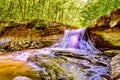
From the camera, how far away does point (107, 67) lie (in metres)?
6.86

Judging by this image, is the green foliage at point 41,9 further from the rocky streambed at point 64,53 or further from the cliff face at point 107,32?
the cliff face at point 107,32

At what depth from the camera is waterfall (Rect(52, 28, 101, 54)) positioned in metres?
12.2

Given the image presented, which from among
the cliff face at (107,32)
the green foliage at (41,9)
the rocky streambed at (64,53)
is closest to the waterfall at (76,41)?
the rocky streambed at (64,53)

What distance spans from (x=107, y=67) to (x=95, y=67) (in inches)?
16.0

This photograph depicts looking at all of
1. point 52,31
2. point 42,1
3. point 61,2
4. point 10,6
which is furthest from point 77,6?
point 52,31

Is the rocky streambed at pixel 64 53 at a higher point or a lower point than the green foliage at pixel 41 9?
lower

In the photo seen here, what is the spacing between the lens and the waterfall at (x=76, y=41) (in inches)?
480

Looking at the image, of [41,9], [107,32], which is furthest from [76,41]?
[41,9]

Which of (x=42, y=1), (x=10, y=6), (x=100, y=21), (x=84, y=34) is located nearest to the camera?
(x=100, y=21)

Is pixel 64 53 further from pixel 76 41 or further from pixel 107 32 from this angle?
pixel 76 41

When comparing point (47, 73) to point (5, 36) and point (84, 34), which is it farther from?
point (5, 36)

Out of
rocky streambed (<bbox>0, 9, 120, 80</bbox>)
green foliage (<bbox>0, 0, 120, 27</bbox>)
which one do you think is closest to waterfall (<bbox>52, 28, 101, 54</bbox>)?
rocky streambed (<bbox>0, 9, 120, 80</bbox>)

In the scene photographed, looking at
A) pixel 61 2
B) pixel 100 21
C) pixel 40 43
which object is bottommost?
pixel 40 43

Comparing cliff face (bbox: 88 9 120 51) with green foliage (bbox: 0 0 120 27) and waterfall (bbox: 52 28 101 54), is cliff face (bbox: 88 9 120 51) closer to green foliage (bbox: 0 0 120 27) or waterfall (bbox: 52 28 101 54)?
waterfall (bbox: 52 28 101 54)
